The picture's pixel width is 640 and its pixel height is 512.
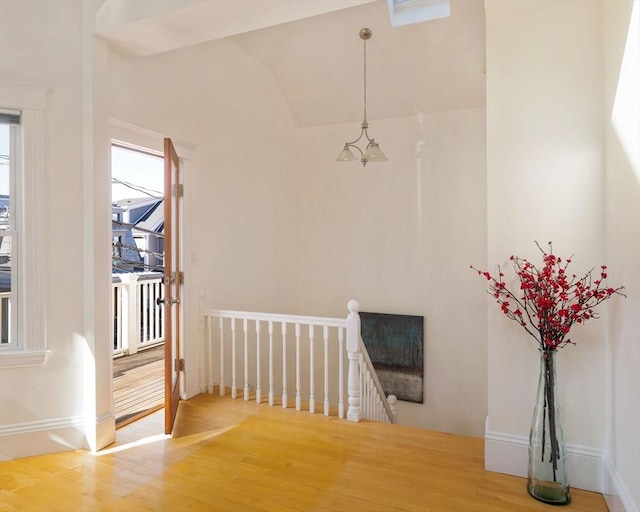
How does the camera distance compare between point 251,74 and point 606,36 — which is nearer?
point 606,36

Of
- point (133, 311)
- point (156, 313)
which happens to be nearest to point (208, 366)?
point (133, 311)

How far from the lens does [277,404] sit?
12.5ft

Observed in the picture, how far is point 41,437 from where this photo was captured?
2.83 metres

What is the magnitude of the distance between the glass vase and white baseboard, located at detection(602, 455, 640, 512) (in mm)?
186

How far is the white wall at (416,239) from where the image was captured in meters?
4.93

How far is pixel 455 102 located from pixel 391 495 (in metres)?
4.19

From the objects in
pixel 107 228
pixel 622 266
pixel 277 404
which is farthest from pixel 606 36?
pixel 277 404

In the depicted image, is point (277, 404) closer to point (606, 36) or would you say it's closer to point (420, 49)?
point (606, 36)

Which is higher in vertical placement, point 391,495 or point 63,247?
point 63,247

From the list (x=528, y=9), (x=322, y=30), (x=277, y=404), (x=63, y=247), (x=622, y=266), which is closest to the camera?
(x=622, y=266)

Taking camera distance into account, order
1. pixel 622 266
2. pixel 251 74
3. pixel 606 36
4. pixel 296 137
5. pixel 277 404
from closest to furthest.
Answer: pixel 622 266 → pixel 606 36 → pixel 277 404 → pixel 251 74 → pixel 296 137

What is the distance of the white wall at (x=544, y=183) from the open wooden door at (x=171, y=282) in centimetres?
221

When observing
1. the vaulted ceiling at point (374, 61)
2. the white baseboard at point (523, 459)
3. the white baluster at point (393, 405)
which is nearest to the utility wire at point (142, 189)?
the vaulted ceiling at point (374, 61)

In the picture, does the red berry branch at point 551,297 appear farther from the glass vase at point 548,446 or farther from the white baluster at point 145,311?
the white baluster at point 145,311
